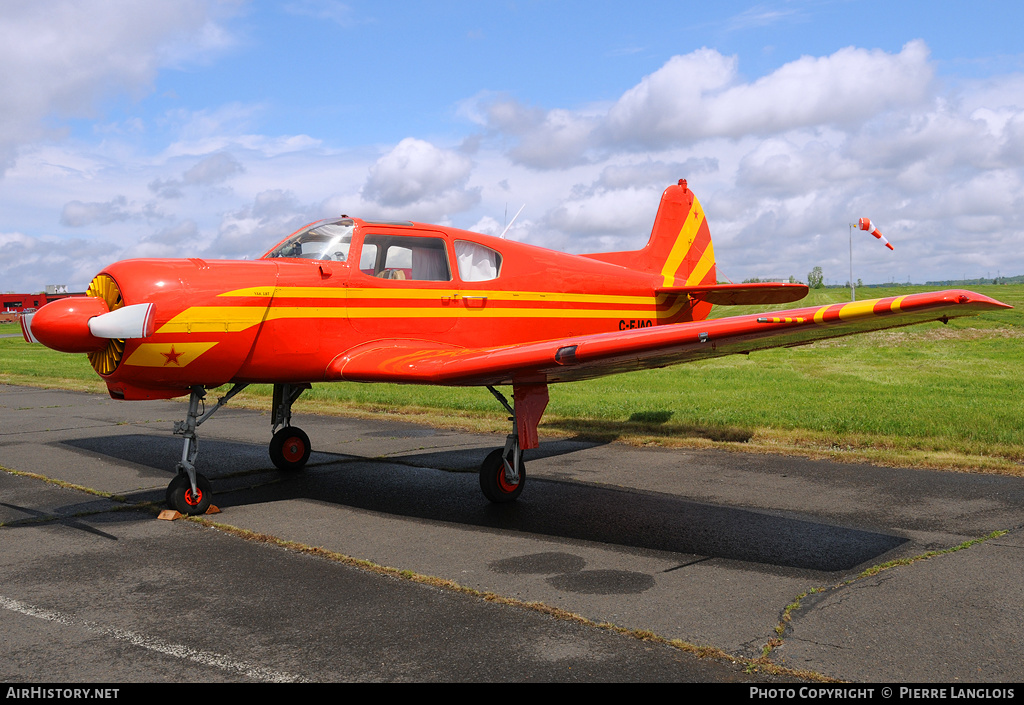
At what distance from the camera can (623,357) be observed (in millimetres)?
5918

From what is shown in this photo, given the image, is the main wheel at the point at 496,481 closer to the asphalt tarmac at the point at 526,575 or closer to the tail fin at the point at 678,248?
the asphalt tarmac at the point at 526,575

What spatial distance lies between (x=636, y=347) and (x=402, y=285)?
9.04 feet

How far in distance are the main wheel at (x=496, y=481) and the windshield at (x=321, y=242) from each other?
237 centimetres

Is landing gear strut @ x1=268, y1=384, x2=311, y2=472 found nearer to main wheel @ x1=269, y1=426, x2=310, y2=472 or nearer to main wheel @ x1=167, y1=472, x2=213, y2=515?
main wheel @ x1=269, y1=426, x2=310, y2=472

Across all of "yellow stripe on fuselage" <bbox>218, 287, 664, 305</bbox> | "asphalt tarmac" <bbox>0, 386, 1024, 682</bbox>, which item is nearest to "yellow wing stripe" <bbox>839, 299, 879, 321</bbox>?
"asphalt tarmac" <bbox>0, 386, 1024, 682</bbox>

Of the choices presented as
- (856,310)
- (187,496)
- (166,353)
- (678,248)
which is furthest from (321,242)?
(678,248)

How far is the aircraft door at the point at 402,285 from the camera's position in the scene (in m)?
7.33

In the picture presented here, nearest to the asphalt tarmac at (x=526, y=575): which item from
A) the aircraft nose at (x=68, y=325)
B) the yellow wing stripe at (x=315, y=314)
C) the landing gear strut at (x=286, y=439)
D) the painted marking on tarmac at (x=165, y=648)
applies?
the painted marking on tarmac at (x=165, y=648)

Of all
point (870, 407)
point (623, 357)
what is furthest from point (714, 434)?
point (623, 357)

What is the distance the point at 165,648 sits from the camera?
13.1 ft

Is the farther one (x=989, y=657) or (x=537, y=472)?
(x=537, y=472)

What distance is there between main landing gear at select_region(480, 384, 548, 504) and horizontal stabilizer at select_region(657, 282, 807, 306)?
3.37 metres
